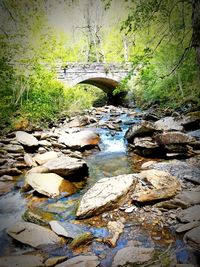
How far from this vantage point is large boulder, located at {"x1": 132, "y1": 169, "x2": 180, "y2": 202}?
12.2ft

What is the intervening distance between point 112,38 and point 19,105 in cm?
1769

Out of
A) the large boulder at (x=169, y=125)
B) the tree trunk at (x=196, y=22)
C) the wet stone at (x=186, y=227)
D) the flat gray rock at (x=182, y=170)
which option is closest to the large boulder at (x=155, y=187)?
the flat gray rock at (x=182, y=170)

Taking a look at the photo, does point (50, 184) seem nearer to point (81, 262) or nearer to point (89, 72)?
point (81, 262)

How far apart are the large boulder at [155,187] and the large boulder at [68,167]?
4.33 feet

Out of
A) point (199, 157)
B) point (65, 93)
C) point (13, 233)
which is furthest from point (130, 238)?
point (65, 93)

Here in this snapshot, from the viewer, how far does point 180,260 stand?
8.09 ft

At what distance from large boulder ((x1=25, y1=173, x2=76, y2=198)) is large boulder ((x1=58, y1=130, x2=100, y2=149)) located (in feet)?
8.06

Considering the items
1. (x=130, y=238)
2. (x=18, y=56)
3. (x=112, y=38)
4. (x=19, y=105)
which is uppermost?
(x=112, y=38)

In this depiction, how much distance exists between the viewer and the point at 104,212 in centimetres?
355

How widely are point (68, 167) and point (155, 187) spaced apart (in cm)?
178

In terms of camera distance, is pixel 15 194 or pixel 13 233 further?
pixel 15 194

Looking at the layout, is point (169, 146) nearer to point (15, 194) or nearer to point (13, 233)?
point (15, 194)

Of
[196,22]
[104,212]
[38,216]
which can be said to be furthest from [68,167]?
[196,22]

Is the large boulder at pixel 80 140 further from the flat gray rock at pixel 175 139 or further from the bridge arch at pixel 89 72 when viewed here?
the bridge arch at pixel 89 72
